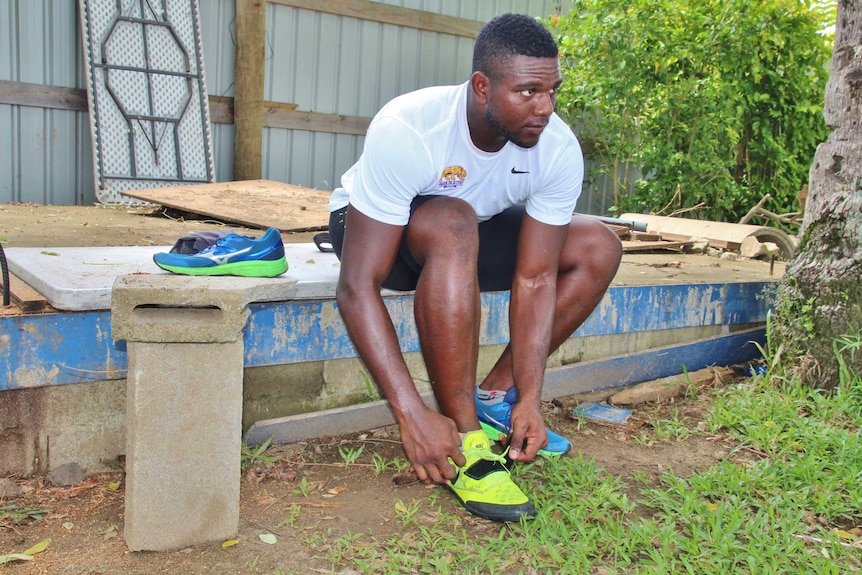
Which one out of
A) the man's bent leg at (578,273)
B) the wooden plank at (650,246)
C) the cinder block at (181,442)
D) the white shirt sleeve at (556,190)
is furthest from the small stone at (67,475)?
the wooden plank at (650,246)

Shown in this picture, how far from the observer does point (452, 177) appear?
222 centimetres

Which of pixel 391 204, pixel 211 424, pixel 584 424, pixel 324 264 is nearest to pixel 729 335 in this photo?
pixel 584 424

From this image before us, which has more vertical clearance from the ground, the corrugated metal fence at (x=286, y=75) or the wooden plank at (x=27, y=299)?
the corrugated metal fence at (x=286, y=75)

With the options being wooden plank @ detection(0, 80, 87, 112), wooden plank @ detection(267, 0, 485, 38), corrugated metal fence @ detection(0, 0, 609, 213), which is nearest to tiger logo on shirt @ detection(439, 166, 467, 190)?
corrugated metal fence @ detection(0, 0, 609, 213)

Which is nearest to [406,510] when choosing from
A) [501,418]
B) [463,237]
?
[501,418]

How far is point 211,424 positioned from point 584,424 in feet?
4.97

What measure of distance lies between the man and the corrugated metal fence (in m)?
4.83

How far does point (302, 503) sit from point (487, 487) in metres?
0.50

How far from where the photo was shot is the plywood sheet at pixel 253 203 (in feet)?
15.7

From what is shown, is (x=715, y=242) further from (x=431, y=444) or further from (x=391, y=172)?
(x=431, y=444)

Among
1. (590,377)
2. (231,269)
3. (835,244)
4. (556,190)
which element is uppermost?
(556,190)

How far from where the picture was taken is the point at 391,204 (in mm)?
2051

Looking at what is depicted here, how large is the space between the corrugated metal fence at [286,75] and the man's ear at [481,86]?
4999 millimetres

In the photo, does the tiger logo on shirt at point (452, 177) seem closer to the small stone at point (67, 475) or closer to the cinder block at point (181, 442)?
the cinder block at point (181, 442)
